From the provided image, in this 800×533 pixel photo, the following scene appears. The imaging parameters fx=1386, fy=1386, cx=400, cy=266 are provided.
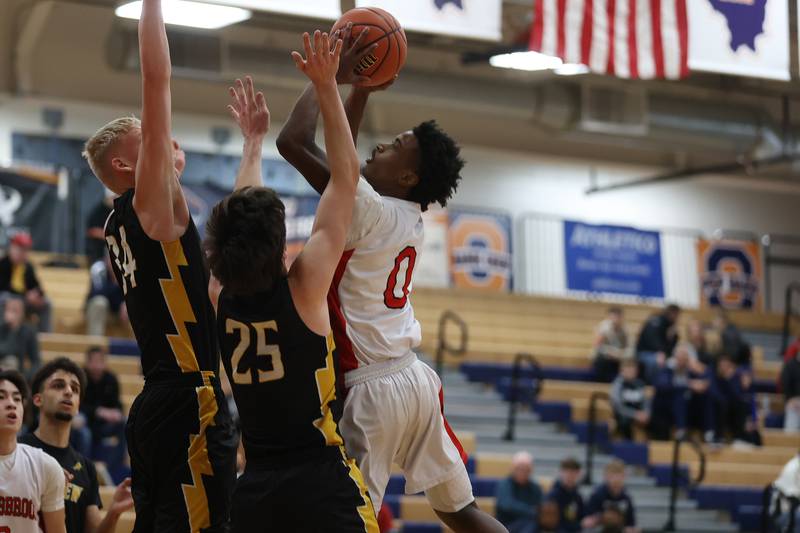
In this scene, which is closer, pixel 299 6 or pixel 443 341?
pixel 299 6

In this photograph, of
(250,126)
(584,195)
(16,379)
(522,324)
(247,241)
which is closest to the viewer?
(247,241)

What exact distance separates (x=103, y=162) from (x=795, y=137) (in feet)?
53.4

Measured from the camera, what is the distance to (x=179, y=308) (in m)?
4.39

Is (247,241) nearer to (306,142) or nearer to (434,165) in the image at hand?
(306,142)

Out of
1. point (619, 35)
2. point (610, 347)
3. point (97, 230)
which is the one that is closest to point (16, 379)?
point (619, 35)

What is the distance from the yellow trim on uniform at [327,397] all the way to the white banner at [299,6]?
16.8 ft

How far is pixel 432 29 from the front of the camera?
939 cm

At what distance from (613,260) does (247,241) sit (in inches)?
659

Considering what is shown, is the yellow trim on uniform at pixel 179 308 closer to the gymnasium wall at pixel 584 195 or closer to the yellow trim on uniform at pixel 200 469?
the yellow trim on uniform at pixel 200 469

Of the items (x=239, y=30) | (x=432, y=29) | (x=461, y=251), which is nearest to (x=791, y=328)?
(x=461, y=251)

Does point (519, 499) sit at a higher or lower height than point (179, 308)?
lower

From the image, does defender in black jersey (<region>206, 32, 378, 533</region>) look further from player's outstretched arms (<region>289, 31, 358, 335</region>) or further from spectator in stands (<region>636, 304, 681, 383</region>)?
spectator in stands (<region>636, 304, 681, 383</region>)

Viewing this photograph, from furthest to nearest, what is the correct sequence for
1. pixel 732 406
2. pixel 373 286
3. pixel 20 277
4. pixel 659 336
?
pixel 659 336 → pixel 732 406 → pixel 20 277 → pixel 373 286

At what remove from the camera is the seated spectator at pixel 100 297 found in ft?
47.8
